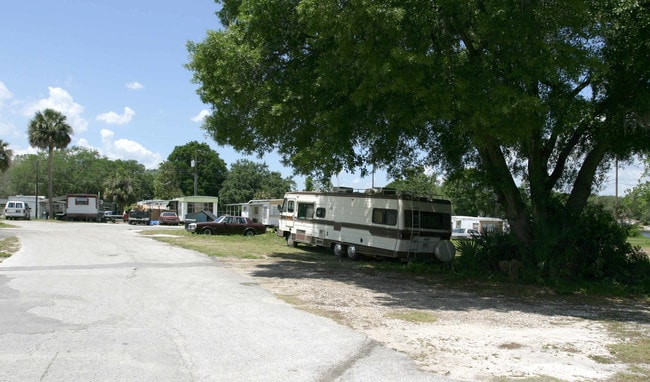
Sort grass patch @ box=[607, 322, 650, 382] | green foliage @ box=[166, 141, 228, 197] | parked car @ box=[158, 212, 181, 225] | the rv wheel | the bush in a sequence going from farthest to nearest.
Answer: green foliage @ box=[166, 141, 228, 197] → parked car @ box=[158, 212, 181, 225] → the rv wheel → the bush → grass patch @ box=[607, 322, 650, 382]

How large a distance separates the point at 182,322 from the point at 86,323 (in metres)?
1.36

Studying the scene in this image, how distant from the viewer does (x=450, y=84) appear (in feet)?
37.6

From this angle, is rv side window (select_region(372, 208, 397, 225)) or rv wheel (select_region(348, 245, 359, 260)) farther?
rv wheel (select_region(348, 245, 359, 260))

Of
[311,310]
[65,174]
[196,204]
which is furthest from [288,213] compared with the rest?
[65,174]

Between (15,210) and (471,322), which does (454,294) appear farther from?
(15,210)

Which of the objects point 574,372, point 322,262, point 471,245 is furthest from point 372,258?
point 574,372

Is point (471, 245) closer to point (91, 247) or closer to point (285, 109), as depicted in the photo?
point (285, 109)

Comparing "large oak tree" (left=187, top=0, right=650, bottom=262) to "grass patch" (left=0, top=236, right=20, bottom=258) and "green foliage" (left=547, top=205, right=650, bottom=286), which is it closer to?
"green foliage" (left=547, top=205, right=650, bottom=286)

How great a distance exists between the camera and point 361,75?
1240cm

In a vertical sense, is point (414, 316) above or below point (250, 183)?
below

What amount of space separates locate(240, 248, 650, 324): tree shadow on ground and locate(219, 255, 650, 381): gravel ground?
0.03 meters

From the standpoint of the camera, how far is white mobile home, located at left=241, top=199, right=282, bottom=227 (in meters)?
41.6

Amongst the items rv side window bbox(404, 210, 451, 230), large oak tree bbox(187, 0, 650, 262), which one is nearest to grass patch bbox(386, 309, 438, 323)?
large oak tree bbox(187, 0, 650, 262)

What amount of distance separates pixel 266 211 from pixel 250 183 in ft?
141
